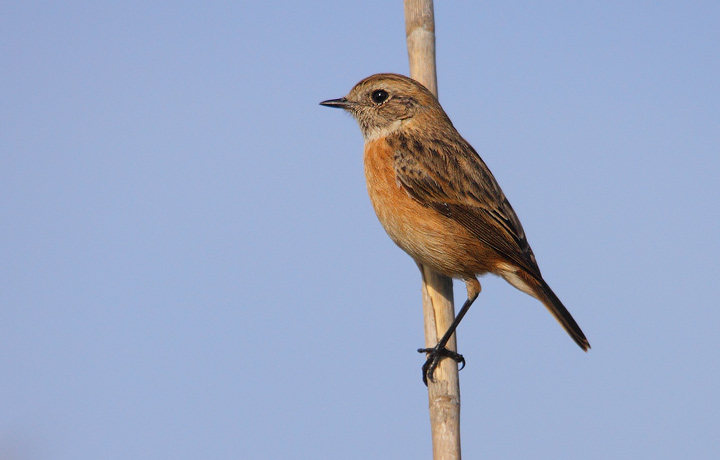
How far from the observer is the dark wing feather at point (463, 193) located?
629cm

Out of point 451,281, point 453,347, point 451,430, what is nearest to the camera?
point 451,430

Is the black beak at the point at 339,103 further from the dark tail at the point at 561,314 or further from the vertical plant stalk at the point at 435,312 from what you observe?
the dark tail at the point at 561,314

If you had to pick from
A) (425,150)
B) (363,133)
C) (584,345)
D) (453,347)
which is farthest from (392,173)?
(584,345)

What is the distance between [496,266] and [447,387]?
4.18ft

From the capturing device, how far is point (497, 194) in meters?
6.56

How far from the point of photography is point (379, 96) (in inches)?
277

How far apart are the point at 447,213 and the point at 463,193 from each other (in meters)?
0.24

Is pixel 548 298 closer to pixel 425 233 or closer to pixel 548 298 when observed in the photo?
pixel 548 298

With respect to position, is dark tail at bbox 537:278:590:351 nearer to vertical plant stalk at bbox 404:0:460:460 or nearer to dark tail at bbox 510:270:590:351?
dark tail at bbox 510:270:590:351

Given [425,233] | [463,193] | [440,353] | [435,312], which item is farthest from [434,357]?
[463,193]

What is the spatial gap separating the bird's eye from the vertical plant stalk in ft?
1.53

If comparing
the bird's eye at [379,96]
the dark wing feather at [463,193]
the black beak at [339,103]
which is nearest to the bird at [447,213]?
the dark wing feather at [463,193]

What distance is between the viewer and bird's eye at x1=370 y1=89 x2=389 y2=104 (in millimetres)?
7012

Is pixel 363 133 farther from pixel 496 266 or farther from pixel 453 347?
pixel 453 347
